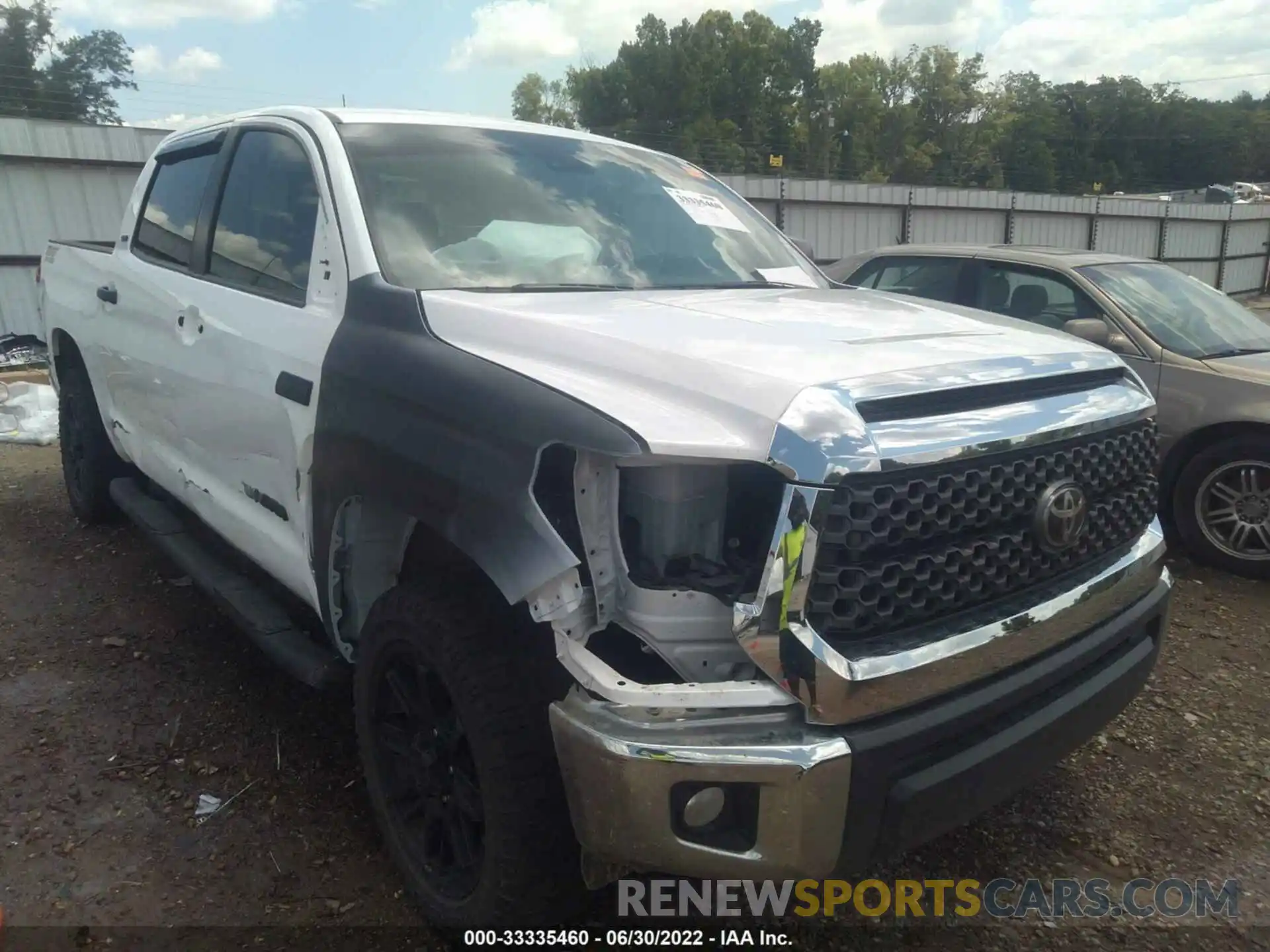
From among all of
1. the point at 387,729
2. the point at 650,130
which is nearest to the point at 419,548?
the point at 387,729

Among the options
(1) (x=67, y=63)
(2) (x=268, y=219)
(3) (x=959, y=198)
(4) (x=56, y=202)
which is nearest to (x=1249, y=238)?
(3) (x=959, y=198)

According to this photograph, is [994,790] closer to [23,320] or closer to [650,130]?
[23,320]

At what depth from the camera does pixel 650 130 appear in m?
80.2

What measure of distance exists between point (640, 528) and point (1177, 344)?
4.66 m

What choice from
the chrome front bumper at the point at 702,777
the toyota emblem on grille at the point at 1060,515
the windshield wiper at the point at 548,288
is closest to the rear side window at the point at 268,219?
the windshield wiper at the point at 548,288

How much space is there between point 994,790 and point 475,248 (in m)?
1.96

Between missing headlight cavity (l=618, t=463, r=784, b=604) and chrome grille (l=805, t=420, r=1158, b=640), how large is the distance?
Result: 170 mm

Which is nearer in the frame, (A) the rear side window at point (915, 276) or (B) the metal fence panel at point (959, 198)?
(A) the rear side window at point (915, 276)

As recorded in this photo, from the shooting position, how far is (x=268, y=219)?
3.17 metres

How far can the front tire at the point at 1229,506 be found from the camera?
488 centimetres

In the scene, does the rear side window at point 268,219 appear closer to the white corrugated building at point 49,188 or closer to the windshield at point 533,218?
the windshield at point 533,218

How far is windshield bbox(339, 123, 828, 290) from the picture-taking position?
8.98 feet

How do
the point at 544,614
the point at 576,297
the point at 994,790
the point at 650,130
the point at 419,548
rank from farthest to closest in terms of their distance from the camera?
the point at 650,130 → the point at 576,297 → the point at 419,548 → the point at 994,790 → the point at 544,614

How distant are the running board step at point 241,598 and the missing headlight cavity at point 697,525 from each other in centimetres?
127
